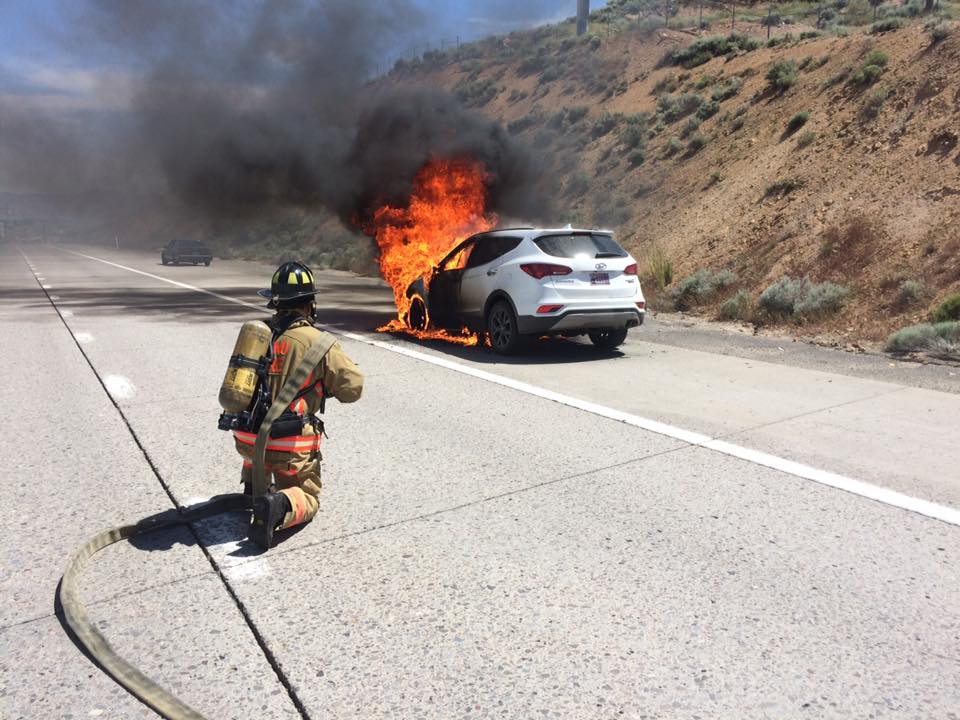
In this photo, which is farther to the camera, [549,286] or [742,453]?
[549,286]

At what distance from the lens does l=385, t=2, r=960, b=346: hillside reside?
12805 mm

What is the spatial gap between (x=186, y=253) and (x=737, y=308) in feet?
92.1

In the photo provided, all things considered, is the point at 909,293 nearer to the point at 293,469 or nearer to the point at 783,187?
the point at 783,187

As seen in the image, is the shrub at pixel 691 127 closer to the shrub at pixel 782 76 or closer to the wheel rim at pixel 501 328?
the shrub at pixel 782 76

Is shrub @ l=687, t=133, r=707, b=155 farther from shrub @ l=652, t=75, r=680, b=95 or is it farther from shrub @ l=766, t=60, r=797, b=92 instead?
shrub @ l=652, t=75, r=680, b=95

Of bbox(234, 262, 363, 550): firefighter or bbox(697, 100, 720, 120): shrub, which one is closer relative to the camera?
bbox(234, 262, 363, 550): firefighter

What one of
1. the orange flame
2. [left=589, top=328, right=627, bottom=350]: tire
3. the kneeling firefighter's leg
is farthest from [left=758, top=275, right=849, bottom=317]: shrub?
the kneeling firefighter's leg

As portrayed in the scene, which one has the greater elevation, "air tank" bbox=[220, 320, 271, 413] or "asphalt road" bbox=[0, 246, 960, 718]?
"air tank" bbox=[220, 320, 271, 413]

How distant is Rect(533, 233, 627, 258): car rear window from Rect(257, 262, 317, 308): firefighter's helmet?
221 inches

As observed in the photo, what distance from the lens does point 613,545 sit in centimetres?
390

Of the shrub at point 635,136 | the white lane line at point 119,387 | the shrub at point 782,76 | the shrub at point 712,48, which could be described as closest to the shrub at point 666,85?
the shrub at point 712,48

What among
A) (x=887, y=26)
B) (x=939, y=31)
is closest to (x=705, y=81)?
(x=887, y=26)

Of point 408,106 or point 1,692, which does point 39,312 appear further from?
point 1,692

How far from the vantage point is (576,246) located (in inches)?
362
